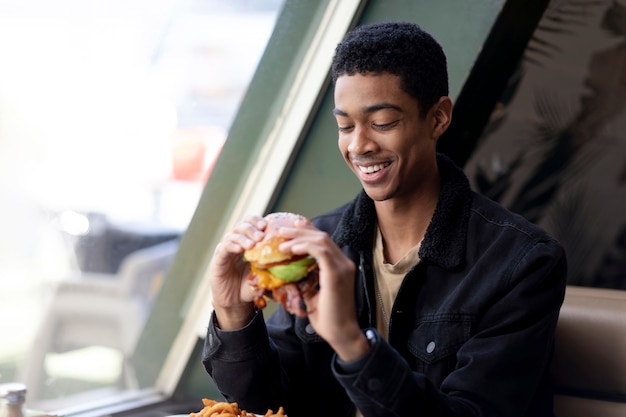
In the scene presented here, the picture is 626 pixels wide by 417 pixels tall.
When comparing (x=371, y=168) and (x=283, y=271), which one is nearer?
(x=283, y=271)

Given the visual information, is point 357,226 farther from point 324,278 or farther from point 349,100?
point 324,278

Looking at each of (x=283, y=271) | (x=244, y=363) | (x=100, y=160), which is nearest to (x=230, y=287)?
(x=244, y=363)

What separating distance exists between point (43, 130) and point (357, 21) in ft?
3.32

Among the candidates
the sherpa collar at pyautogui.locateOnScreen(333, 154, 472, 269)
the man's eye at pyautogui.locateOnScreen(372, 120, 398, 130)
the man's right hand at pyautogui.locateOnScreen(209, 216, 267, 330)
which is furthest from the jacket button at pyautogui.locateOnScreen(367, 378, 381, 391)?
the man's eye at pyautogui.locateOnScreen(372, 120, 398, 130)

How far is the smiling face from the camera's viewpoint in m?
1.81

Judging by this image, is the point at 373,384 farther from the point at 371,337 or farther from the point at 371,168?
the point at 371,168

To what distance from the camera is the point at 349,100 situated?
182cm

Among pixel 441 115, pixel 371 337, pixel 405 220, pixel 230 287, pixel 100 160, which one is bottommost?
pixel 100 160

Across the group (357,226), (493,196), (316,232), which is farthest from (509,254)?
(493,196)

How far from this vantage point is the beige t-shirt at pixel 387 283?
1.99 m

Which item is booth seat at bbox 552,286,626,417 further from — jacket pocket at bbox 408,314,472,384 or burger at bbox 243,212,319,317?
burger at bbox 243,212,319,317

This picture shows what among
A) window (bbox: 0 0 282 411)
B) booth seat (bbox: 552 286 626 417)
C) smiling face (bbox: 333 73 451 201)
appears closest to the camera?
smiling face (bbox: 333 73 451 201)

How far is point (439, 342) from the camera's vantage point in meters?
1.85

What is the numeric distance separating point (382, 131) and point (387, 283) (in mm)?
369
